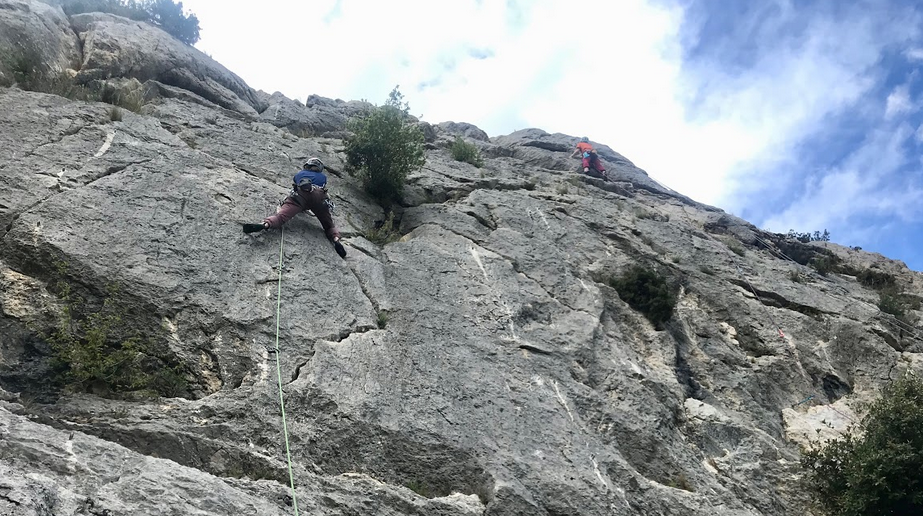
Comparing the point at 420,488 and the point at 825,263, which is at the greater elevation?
the point at 825,263

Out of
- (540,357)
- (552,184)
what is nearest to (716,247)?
(552,184)

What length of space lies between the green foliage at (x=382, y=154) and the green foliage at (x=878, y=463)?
9522 mm

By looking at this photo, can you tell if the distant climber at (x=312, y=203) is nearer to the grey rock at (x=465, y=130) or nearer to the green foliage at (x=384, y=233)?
the green foliage at (x=384, y=233)

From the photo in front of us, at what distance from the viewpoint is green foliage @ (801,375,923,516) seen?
8.78 metres

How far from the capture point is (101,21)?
16.1 m

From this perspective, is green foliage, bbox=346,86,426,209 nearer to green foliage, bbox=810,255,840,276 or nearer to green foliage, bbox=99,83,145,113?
green foliage, bbox=99,83,145,113

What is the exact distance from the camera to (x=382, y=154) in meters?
13.9

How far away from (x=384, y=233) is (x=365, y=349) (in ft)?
13.7

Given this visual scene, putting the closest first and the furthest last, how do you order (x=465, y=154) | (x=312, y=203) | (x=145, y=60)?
(x=312, y=203)
(x=145, y=60)
(x=465, y=154)

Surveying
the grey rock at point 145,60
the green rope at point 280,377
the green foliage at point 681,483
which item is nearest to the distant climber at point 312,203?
the green rope at point 280,377

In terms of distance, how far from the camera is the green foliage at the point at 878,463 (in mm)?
8781

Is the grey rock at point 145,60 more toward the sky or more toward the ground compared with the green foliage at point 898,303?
more toward the ground

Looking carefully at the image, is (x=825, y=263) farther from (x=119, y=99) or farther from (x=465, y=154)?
(x=119, y=99)

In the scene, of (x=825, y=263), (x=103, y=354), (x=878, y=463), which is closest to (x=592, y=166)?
(x=825, y=263)
